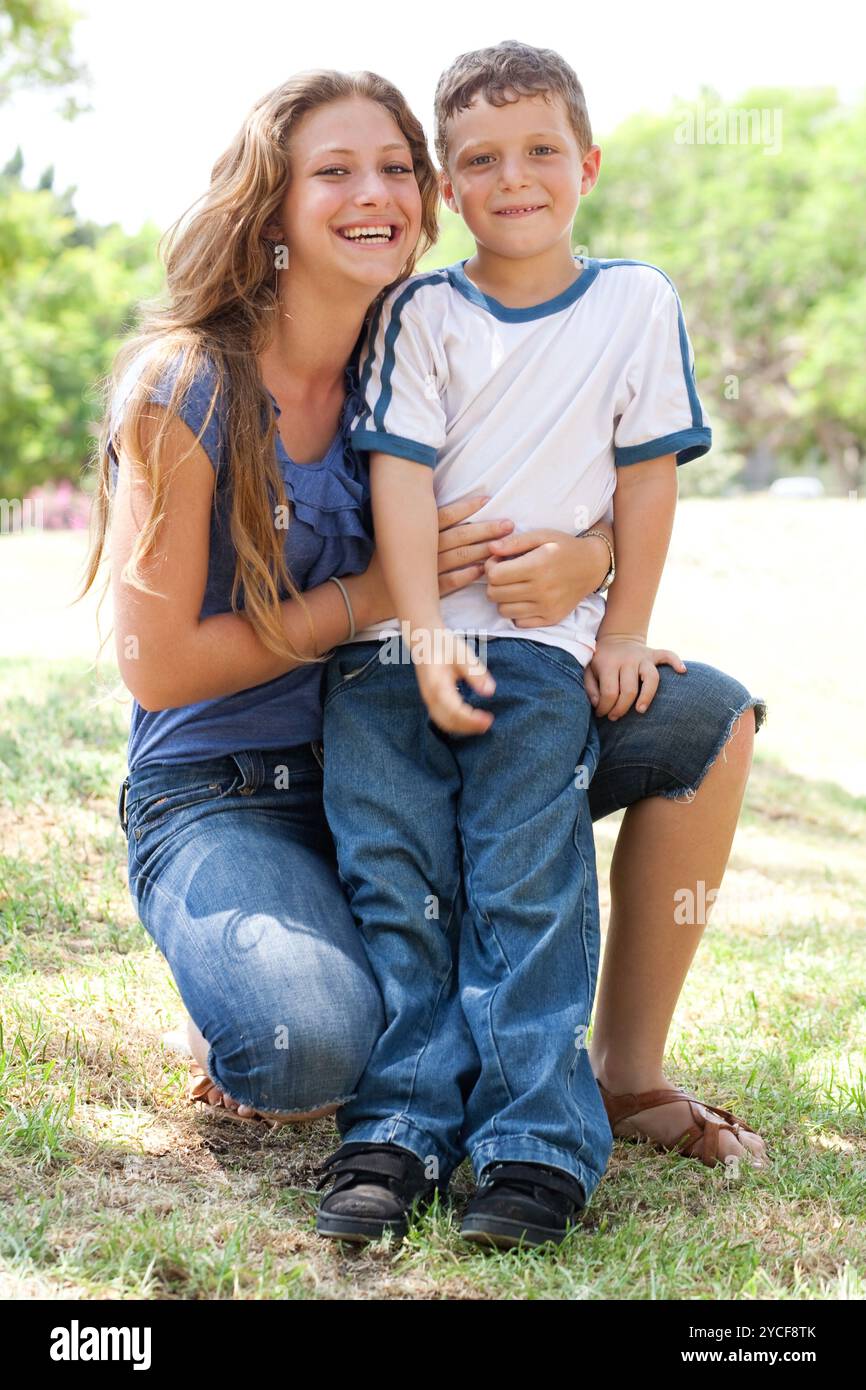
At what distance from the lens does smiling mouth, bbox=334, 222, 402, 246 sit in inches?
101

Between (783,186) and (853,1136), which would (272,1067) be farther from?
(783,186)

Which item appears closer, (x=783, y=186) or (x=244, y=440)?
(x=244, y=440)

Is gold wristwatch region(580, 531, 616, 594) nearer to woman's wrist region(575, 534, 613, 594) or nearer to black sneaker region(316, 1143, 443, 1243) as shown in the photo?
woman's wrist region(575, 534, 613, 594)

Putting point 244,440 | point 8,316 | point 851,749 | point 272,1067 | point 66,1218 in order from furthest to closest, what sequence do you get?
1. point 8,316
2. point 851,749
3. point 244,440
4. point 272,1067
5. point 66,1218

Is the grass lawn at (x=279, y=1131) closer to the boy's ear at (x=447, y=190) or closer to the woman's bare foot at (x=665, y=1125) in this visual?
the woman's bare foot at (x=665, y=1125)

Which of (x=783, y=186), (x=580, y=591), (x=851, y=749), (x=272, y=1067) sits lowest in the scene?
(x=851, y=749)

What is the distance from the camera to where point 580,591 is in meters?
2.59

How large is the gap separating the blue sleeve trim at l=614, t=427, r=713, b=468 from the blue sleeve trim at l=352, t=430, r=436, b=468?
14.5 inches

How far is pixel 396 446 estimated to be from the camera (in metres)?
2.54

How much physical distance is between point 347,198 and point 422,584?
2.30ft

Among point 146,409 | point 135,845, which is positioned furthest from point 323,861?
point 146,409

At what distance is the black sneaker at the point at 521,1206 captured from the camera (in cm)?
210

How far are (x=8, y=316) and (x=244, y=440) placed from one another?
31.8 meters

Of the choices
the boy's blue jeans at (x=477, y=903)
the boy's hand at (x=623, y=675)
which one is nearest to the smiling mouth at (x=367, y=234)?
the boy's blue jeans at (x=477, y=903)
